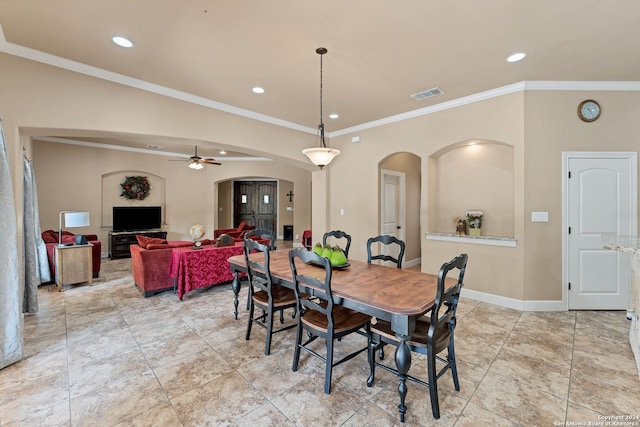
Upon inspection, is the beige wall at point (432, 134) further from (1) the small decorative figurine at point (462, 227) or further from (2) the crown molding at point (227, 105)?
(1) the small decorative figurine at point (462, 227)

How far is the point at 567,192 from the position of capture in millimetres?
3623

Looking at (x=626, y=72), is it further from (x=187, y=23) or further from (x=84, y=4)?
(x=84, y=4)

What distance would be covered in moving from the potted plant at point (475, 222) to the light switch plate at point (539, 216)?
922 mm

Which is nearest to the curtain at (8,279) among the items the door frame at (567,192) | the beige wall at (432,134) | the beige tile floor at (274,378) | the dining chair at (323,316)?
the beige tile floor at (274,378)

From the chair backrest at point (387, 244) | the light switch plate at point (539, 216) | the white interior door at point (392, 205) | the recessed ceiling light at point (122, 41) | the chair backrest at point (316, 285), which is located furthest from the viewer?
the white interior door at point (392, 205)

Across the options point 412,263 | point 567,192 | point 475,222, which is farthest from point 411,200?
point 567,192

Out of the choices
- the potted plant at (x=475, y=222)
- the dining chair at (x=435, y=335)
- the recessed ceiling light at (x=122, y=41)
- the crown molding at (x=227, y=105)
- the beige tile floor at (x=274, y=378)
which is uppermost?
the recessed ceiling light at (x=122, y=41)

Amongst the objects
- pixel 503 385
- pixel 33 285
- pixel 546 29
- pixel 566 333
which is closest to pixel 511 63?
pixel 546 29

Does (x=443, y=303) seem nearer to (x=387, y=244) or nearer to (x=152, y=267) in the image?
(x=387, y=244)

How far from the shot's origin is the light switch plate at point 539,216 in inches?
143

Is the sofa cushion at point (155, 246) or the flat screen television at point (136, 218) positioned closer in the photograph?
the sofa cushion at point (155, 246)

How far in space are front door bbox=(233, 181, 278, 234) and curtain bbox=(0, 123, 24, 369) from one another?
8.74 metres

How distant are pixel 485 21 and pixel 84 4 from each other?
331 centimetres

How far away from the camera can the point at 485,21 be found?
7.95ft
